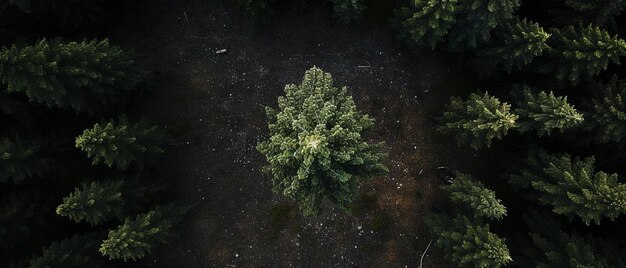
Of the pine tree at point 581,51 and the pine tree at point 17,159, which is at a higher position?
the pine tree at point 581,51

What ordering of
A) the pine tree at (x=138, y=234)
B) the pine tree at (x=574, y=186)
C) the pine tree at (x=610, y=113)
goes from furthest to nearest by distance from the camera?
1. the pine tree at (x=610, y=113)
2. the pine tree at (x=138, y=234)
3. the pine tree at (x=574, y=186)

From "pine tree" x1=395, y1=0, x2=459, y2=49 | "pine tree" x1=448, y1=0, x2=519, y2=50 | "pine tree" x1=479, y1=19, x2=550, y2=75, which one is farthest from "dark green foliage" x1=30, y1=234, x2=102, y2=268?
"pine tree" x1=479, y1=19, x2=550, y2=75

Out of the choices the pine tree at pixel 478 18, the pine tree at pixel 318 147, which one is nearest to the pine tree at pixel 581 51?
the pine tree at pixel 478 18

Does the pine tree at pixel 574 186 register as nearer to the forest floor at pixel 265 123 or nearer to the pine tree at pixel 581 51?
the pine tree at pixel 581 51

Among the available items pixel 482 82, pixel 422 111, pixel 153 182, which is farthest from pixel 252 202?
pixel 482 82

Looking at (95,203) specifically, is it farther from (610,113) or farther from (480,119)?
(610,113)

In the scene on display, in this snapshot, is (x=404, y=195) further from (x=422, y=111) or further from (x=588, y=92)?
(x=588, y=92)

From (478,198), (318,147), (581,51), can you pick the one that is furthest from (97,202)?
(581,51)
